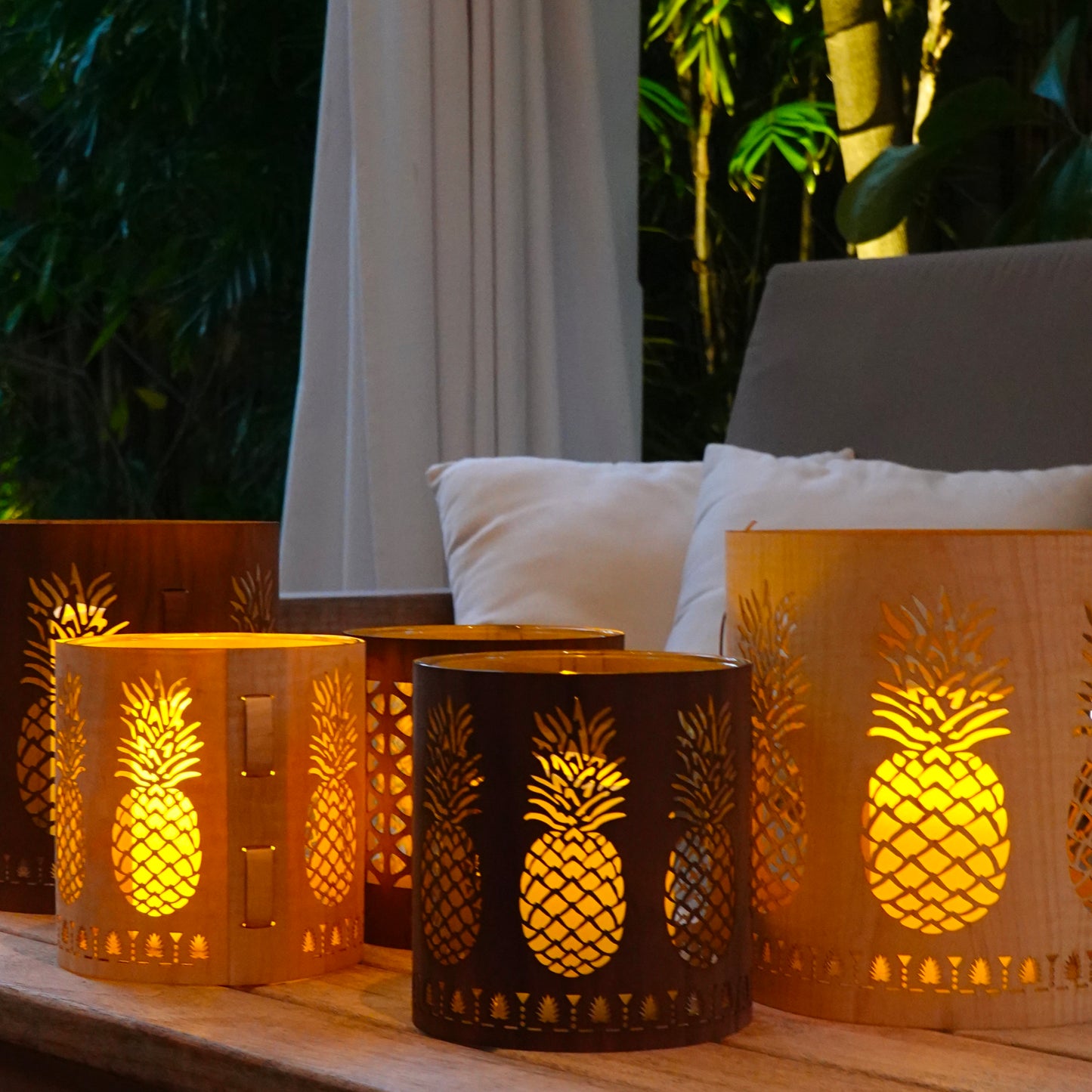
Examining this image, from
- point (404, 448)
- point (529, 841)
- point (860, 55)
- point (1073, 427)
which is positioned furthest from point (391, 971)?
point (860, 55)

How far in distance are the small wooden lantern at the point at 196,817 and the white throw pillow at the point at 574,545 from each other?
43.3 inches

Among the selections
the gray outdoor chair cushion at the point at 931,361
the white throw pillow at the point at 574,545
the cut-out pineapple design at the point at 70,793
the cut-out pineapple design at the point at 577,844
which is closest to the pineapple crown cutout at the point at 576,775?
the cut-out pineapple design at the point at 577,844

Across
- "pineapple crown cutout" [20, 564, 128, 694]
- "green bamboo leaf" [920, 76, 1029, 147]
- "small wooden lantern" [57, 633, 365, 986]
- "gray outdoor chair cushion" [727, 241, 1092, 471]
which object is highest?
"green bamboo leaf" [920, 76, 1029, 147]

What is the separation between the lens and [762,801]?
63cm

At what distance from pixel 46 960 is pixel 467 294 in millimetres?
2130

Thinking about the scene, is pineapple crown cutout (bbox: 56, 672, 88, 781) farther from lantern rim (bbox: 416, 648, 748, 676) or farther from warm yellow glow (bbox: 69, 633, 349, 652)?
lantern rim (bbox: 416, 648, 748, 676)

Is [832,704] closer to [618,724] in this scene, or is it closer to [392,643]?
[618,724]

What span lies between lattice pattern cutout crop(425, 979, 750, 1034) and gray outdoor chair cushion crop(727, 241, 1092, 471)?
1.37 m

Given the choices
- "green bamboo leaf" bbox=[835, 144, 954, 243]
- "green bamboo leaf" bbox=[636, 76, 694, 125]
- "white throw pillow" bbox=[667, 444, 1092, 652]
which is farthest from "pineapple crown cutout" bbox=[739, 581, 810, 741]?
"green bamboo leaf" bbox=[636, 76, 694, 125]

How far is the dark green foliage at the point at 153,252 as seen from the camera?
3143 millimetres

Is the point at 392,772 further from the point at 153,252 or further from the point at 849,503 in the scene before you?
the point at 153,252

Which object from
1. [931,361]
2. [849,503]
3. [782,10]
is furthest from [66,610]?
[782,10]

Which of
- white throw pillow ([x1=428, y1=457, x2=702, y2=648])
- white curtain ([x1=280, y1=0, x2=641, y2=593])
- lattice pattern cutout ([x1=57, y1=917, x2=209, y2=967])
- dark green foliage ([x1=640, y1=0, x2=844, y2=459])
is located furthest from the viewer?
dark green foliage ([x1=640, y1=0, x2=844, y2=459])

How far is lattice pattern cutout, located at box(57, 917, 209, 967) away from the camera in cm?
64
